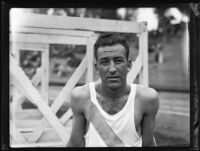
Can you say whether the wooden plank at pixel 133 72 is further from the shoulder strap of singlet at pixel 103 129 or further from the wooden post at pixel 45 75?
the wooden post at pixel 45 75

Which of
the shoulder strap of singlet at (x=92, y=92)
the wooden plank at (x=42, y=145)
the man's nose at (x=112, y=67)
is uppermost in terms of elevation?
the man's nose at (x=112, y=67)

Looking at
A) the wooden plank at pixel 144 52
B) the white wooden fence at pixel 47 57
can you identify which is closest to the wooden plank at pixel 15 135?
the white wooden fence at pixel 47 57

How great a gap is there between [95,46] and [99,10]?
7.7 inches

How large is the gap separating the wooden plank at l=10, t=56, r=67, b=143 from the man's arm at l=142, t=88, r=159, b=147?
0.42 meters

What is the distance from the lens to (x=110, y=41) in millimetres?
2105

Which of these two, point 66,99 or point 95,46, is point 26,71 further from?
point 95,46

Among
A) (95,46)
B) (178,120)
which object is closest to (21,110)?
(95,46)

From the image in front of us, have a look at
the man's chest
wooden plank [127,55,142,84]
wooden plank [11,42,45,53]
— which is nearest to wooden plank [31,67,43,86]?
wooden plank [11,42,45,53]

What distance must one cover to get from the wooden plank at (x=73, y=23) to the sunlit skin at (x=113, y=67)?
0.12 m

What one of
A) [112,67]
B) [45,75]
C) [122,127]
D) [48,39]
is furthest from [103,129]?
[48,39]

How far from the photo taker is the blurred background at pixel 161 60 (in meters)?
2.16

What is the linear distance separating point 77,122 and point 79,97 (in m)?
0.13

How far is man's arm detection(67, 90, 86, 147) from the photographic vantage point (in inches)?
83.9

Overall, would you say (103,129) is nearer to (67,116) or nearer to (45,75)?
(67,116)
